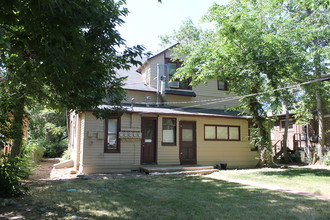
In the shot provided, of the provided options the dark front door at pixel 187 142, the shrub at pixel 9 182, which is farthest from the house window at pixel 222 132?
the shrub at pixel 9 182

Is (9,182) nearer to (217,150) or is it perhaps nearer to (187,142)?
(187,142)

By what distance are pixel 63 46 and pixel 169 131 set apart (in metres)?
10.2

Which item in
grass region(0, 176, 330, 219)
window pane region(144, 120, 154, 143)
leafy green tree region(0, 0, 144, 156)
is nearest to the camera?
leafy green tree region(0, 0, 144, 156)

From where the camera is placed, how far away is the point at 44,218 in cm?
478

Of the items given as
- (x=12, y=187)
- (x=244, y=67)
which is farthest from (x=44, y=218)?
(x=244, y=67)

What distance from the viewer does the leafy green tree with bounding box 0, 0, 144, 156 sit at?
3738 mm

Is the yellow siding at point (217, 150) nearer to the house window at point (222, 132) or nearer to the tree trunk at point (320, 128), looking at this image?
the house window at point (222, 132)

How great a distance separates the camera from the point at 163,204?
6.06 meters

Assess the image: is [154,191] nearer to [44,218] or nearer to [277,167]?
[44,218]

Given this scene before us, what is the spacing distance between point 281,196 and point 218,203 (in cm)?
203

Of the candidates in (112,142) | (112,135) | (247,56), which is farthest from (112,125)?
(247,56)

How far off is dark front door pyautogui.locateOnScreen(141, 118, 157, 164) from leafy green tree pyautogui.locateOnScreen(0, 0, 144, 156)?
18.0 feet

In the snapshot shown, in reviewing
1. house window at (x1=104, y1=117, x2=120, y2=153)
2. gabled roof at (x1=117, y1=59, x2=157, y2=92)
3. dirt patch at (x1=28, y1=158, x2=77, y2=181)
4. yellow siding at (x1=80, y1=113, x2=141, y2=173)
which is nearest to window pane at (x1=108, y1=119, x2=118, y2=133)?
house window at (x1=104, y1=117, x2=120, y2=153)

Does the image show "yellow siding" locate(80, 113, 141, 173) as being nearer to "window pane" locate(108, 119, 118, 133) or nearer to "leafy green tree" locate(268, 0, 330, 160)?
"window pane" locate(108, 119, 118, 133)
